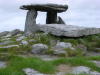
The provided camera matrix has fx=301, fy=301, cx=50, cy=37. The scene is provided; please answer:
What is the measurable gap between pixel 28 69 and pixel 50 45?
588 cm

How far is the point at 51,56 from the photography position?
46.1ft

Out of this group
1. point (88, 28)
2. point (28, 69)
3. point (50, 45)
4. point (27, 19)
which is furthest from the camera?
point (27, 19)

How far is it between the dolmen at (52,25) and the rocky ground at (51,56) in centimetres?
34

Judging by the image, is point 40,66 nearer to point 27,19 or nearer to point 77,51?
point 77,51

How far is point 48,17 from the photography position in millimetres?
22312

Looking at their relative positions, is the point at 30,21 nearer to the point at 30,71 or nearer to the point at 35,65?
the point at 35,65

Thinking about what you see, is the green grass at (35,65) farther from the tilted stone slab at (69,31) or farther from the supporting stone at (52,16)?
the supporting stone at (52,16)

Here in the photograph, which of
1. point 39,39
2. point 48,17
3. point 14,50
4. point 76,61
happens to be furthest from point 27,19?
point 76,61

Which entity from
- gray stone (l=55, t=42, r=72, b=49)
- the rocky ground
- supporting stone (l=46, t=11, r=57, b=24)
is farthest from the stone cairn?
gray stone (l=55, t=42, r=72, b=49)

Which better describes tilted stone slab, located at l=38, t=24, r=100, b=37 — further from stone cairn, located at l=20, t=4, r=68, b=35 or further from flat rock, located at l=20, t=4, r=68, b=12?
flat rock, located at l=20, t=4, r=68, b=12

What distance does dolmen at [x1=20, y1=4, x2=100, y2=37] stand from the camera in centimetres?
1734

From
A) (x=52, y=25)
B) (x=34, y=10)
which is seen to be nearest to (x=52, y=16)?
(x=34, y=10)

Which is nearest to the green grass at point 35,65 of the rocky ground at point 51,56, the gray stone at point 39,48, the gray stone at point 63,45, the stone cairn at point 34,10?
the rocky ground at point 51,56

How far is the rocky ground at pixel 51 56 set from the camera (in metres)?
10.3
